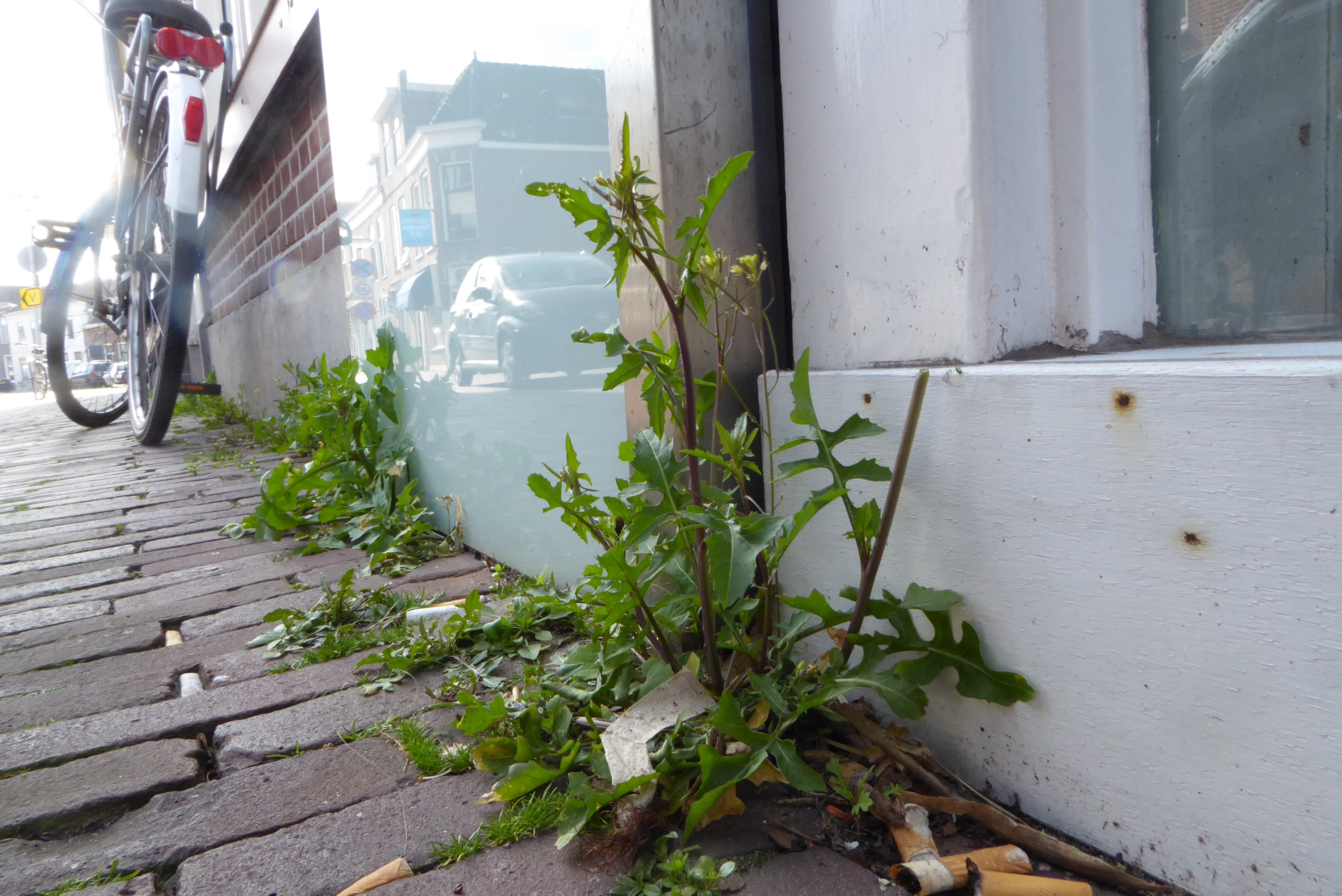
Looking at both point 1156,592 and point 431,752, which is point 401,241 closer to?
point 431,752

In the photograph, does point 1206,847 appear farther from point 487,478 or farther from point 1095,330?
point 487,478

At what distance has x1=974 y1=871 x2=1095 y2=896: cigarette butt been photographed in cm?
87

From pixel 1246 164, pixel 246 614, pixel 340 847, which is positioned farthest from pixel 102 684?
pixel 1246 164

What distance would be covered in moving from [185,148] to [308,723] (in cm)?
387

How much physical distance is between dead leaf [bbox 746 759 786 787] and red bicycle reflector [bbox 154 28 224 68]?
4.87 meters

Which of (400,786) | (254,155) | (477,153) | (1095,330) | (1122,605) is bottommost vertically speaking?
(400,786)

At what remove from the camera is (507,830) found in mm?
1063

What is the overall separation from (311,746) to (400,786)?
235 millimetres

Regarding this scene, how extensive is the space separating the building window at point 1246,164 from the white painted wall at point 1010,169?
0.11 feet

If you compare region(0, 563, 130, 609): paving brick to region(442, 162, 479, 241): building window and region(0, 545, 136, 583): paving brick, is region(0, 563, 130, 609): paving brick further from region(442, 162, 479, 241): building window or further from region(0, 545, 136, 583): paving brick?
region(442, 162, 479, 241): building window

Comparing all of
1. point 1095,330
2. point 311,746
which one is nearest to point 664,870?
point 311,746

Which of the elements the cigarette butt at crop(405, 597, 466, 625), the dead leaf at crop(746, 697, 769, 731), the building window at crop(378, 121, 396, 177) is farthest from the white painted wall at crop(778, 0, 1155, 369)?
the building window at crop(378, 121, 396, 177)

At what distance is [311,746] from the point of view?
1357 mm

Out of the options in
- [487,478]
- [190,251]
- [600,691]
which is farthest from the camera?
[190,251]
